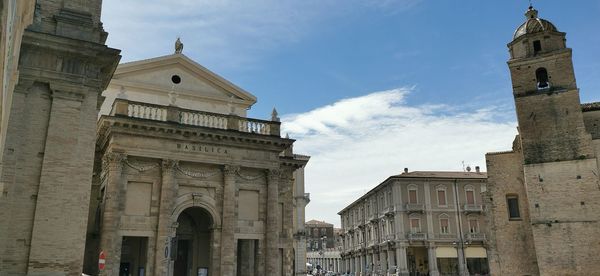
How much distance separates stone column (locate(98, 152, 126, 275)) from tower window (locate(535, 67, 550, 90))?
70.1ft

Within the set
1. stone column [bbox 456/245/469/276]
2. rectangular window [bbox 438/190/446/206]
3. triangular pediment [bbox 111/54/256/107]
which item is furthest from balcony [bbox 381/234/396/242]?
triangular pediment [bbox 111/54/256/107]

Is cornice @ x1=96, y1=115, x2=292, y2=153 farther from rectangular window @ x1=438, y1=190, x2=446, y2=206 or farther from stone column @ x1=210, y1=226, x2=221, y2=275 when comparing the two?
rectangular window @ x1=438, y1=190, x2=446, y2=206

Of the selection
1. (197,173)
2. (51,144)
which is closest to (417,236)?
(197,173)

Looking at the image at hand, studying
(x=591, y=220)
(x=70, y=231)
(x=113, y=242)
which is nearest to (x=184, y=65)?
(x=113, y=242)

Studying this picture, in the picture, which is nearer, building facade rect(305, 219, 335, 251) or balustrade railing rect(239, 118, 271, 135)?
balustrade railing rect(239, 118, 271, 135)

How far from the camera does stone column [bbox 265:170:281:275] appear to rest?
22.0m

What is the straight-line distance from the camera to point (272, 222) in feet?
73.4

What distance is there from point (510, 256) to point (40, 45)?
917 inches

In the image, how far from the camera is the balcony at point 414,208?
49625 millimetres

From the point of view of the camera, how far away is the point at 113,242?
18812mm

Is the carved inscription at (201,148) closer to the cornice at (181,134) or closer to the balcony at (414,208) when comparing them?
the cornice at (181,134)

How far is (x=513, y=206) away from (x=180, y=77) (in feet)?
63.1

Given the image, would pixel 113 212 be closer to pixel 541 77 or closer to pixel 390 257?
pixel 541 77

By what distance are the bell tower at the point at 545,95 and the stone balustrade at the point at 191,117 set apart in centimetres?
1313
